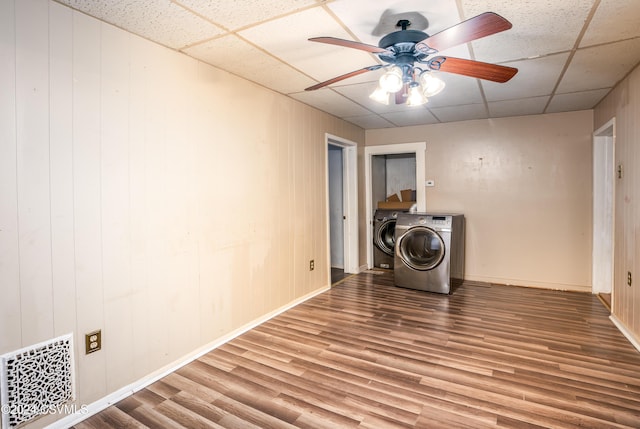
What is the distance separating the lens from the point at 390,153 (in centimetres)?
509

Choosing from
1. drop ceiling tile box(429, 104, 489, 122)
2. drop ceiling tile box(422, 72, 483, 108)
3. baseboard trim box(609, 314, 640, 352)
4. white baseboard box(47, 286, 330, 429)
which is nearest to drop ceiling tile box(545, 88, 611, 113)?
drop ceiling tile box(429, 104, 489, 122)

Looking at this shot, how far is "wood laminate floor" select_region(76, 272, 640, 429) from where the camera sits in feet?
5.94

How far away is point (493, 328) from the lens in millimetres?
2984

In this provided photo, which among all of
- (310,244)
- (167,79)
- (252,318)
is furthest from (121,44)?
(310,244)

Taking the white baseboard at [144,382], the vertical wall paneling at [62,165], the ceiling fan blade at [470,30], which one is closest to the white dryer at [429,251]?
the white baseboard at [144,382]

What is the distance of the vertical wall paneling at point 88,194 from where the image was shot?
1.82 metres

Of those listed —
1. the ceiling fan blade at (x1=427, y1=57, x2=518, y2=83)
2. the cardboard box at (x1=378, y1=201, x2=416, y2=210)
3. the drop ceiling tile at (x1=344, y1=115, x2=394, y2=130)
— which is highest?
the drop ceiling tile at (x1=344, y1=115, x2=394, y2=130)

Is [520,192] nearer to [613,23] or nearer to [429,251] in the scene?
[429,251]

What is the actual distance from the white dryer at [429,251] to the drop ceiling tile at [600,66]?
173 cm

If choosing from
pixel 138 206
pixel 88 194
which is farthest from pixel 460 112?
pixel 88 194

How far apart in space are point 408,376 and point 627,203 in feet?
7.82

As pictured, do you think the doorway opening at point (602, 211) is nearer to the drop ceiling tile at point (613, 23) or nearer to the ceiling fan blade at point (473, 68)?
the drop ceiling tile at point (613, 23)

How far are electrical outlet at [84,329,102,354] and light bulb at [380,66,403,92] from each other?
2.11m

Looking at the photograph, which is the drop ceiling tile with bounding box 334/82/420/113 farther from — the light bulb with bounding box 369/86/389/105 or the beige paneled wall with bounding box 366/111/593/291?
the beige paneled wall with bounding box 366/111/593/291
